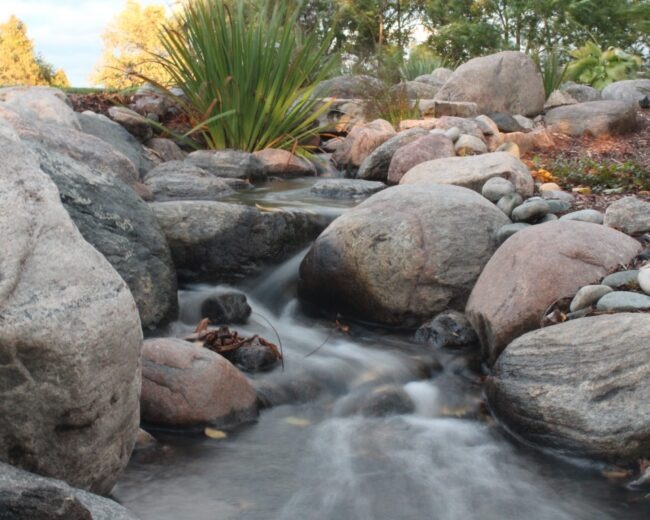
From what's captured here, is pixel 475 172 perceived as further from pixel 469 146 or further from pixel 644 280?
pixel 644 280

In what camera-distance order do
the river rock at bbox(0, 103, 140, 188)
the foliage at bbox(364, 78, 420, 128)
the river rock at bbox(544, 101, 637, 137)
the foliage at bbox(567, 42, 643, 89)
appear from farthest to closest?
1. the foliage at bbox(567, 42, 643, 89)
2. the foliage at bbox(364, 78, 420, 128)
3. the river rock at bbox(544, 101, 637, 137)
4. the river rock at bbox(0, 103, 140, 188)

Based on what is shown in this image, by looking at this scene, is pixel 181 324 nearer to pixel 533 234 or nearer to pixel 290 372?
pixel 290 372

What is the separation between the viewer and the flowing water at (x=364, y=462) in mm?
3297

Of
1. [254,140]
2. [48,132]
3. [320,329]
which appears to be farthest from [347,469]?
[254,140]

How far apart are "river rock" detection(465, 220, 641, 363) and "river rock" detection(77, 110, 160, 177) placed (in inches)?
175

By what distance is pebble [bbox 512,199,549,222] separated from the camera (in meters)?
5.73

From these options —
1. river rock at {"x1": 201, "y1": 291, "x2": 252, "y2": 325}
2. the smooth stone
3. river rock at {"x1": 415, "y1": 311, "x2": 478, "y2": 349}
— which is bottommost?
river rock at {"x1": 415, "y1": 311, "x2": 478, "y2": 349}

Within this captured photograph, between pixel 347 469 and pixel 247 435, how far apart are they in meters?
0.54

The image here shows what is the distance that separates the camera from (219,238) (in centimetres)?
563

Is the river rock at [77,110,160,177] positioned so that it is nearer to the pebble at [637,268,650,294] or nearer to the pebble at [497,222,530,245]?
the pebble at [497,222,530,245]

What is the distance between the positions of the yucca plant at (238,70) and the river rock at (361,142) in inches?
23.6

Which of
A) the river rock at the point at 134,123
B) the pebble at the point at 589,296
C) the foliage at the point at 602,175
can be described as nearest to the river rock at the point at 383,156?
the foliage at the point at 602,175

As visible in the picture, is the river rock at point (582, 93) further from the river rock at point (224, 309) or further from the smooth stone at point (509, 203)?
the river rock at point (224, 309)

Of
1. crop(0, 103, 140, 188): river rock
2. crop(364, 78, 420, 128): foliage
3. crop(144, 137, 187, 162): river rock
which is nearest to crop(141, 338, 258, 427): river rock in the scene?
crop(0, 103, 140, 188): river rock
